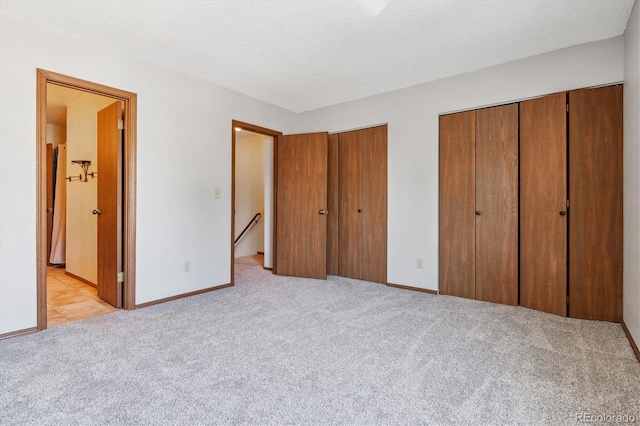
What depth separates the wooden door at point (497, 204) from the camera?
3090mm

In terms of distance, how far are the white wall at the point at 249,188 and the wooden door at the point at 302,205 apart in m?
1.99

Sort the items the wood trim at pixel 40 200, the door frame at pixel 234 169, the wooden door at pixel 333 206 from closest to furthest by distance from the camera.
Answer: the wood trim at pixel 40 200, the door frame at pixel 234 169, the wooden door at pixel 333 206

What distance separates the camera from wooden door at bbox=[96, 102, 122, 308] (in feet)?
9.89

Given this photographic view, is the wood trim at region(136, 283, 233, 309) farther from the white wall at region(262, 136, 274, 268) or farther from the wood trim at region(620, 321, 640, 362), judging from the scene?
the wood trim at region(620, 321, 640, 362)

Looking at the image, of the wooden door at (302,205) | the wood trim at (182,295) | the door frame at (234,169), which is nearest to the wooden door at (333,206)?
the wooden door at (302,205)

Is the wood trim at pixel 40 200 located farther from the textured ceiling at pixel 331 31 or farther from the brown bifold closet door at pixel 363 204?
the brown bifold closet door at pixel 363 204

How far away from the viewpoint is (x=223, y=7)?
2242 millimetres

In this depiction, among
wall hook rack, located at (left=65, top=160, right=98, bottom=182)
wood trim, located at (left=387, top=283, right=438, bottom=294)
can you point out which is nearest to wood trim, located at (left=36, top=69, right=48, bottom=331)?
wall hook rack, located at (left=65, top=160, right=98, bottom=182)

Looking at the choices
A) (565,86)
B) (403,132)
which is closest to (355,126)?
(403,132)

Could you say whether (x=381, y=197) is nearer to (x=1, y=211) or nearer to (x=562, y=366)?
(x=562, y=366)

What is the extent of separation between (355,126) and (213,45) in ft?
6.71

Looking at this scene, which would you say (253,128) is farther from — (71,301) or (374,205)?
(71,301)

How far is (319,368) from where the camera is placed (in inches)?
74.8

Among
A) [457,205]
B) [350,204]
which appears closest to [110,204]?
[350,204]
